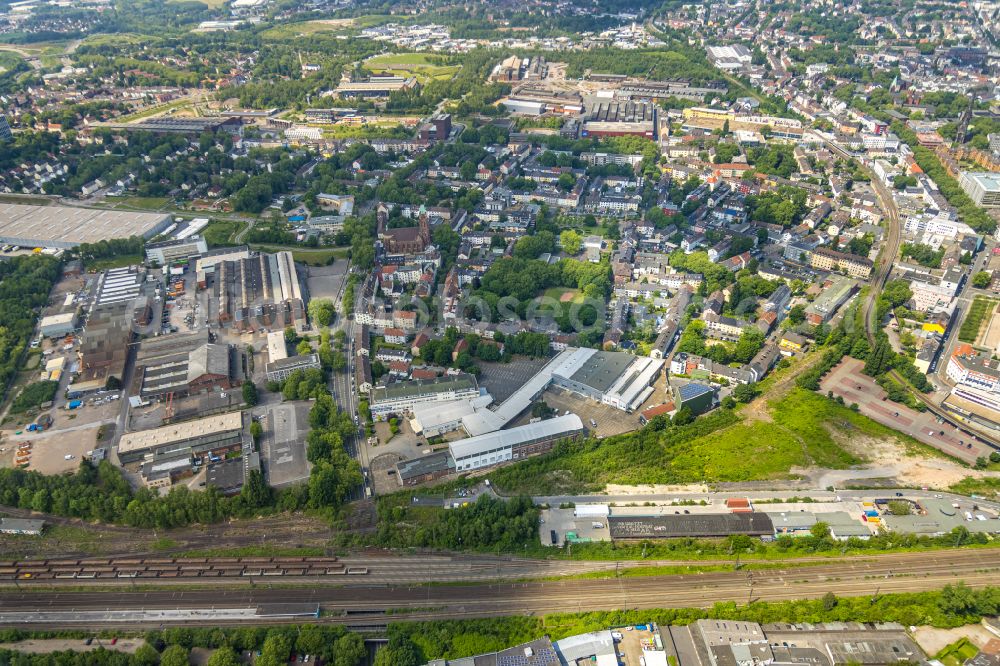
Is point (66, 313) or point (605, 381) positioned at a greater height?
point (605, 381)

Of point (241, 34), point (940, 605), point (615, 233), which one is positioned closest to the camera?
point (940, 605)

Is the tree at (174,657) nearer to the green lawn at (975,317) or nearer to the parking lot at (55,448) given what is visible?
the parking lot at (55,448)

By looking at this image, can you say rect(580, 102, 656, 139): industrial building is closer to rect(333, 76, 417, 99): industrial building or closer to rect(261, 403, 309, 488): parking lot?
rect(333, 76, 417, 99): industrial building

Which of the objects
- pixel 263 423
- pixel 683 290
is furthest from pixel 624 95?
pixel 263 423

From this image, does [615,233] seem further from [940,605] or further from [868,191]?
[940,605]

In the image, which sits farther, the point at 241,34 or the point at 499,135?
the point at 241,34

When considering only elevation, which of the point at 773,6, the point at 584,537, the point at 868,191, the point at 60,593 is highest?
the point at 773,6
